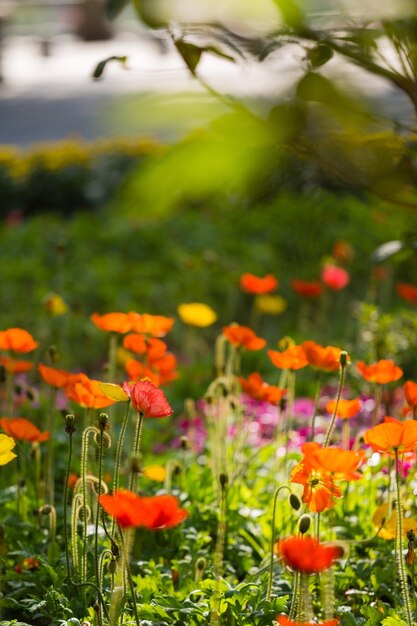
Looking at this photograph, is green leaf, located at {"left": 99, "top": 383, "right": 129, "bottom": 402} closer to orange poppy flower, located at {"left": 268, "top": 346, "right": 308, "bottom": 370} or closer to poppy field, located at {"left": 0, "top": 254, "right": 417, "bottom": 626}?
poppy field, located at {"left": 0, "top": 254, "right": 417, "bottom": 626}

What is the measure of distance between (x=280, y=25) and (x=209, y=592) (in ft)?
4.17

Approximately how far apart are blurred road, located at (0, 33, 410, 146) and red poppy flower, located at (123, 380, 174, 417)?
18.5 inches

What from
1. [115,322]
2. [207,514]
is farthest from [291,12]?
[207,514]

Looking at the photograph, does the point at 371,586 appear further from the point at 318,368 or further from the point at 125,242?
the point at 125,242

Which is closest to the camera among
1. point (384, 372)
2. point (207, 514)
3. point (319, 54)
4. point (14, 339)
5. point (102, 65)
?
point (319, 54)

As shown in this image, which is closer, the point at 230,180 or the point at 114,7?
the point at 230,180

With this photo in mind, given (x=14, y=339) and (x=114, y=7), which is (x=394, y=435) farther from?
(x=14, y=339)

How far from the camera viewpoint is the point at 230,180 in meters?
0.78

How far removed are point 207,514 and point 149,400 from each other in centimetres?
87

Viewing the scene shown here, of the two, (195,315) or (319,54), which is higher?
(319,54)

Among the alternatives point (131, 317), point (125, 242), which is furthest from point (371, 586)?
point (125, 242)

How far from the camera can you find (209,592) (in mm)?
1904

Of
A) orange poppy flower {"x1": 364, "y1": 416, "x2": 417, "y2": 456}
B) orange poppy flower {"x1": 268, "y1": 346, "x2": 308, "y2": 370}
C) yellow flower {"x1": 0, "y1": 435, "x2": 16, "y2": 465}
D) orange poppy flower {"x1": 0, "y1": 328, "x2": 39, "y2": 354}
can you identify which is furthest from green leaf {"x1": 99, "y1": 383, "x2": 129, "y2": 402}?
orange poppy flower {"x1": 0, "y1": 328, "x2": 39, "y2": 354}

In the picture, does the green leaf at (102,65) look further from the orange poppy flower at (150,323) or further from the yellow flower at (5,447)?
the orange poppy flower at (150,323)
